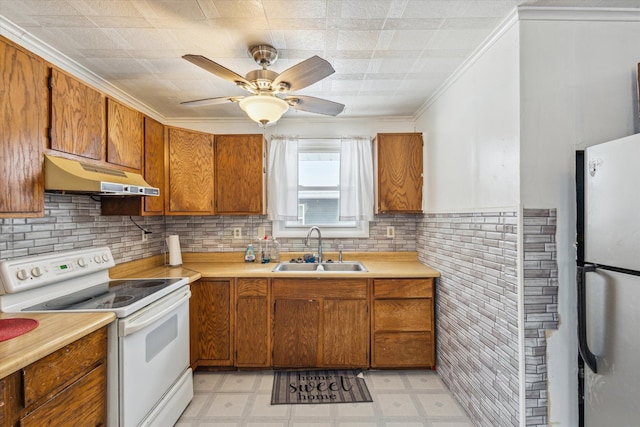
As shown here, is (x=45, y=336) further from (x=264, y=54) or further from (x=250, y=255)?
(x=250, y=255)

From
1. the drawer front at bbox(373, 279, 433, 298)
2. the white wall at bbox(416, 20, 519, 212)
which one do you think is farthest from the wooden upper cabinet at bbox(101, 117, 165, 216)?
the white wall at bbox(416, 20, 519, 212)

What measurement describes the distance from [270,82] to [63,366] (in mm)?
1625

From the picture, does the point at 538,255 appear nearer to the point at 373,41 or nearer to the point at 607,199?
the point at 607,199

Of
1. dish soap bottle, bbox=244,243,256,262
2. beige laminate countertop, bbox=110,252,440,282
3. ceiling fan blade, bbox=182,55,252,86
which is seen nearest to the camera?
ceiling fan blade, bbox=182,55,252,86

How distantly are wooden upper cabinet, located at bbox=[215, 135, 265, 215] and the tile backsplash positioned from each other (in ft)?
0.94

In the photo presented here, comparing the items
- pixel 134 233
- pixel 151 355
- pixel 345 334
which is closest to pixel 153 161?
pixel 134 233

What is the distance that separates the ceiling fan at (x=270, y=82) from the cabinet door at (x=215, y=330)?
147cm

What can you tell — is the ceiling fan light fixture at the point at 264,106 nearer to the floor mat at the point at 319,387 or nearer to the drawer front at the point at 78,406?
the drawer front at the point at 78,406

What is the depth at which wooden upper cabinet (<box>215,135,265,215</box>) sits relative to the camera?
2900mm

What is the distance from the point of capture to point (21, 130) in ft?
4.57

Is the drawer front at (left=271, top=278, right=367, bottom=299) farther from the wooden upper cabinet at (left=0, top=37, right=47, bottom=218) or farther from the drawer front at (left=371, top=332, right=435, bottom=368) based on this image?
the wooden upper cabinet at (left=0, top=37, right=47, bottom=218)

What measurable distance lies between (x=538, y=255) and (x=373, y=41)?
1.44 metres

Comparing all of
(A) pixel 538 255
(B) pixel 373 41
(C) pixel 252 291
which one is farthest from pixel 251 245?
(A) pixel 538 255

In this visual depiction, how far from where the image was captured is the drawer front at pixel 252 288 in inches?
101
